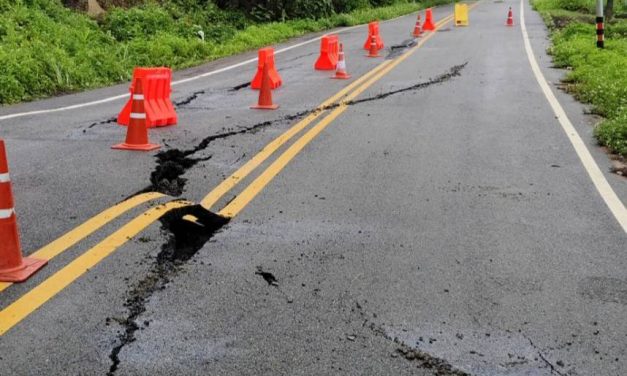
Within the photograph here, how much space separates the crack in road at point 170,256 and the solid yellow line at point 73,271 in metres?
0.16

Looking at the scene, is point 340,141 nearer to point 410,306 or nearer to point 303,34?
point 410,306

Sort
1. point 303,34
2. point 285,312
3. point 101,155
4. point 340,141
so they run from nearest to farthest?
1. point 285,312
2. point 101,155
3. point 340,141
4. point 303,34

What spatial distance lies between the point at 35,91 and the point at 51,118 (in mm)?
3097

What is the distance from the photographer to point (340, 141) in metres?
8.50

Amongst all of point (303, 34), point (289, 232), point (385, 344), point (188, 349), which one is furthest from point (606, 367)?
point (303, 34)

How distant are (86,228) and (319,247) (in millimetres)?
1741

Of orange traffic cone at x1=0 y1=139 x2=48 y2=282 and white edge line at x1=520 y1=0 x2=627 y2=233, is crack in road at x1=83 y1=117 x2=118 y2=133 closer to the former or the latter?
orange traffic cone at x1=0 y1=139 x2=48 y2=282

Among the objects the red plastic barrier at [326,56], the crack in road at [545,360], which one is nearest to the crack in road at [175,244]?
the crack in road at [545,360]

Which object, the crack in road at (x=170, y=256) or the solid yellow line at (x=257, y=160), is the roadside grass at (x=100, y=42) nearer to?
the solid yellow line at (x=257, y=160)

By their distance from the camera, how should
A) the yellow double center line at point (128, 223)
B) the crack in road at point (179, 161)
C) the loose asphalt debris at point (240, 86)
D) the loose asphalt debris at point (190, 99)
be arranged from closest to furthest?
the yellow double center line at point (128, 223)
the crack in road at point (179, 161)
the loose asphalt debris at point (190, 99)
the loose asphalt debris at point (240, 86)

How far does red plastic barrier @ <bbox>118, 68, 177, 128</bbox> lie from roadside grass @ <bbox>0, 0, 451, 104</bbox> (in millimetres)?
3823

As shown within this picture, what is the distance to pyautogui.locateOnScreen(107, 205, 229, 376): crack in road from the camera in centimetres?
369

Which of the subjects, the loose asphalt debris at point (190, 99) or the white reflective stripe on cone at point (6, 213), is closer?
the white reflective stripe on cone at point (6, 213)

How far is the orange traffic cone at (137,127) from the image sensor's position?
775 cm
